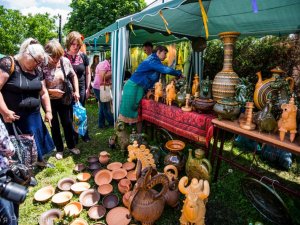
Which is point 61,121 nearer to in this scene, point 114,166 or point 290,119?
point 114,166

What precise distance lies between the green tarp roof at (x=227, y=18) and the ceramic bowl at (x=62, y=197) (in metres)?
2.39

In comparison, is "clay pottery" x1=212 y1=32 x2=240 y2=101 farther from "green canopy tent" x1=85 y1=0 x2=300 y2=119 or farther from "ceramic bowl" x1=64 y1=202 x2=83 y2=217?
"ceramic bowl" x1=64 y1=202 x2=83 y2=217

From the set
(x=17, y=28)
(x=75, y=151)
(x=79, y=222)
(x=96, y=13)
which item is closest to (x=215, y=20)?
(x=75, y=151)

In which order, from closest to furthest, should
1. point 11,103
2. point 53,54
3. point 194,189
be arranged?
point 194,189, point 11,103, point 53,54

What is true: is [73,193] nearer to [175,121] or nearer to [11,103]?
[11,103]

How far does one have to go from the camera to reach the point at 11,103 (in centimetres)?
216

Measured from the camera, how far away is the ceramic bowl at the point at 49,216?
1926 millimetres

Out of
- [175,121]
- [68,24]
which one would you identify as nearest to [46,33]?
[68,24]

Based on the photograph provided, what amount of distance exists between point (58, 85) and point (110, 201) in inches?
65.2

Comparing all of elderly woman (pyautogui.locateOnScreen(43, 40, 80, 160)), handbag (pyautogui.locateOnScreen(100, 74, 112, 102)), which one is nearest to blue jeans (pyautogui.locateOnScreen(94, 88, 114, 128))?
handbag (pyautogui.locateOnScreen(100, 74, 112, 102))

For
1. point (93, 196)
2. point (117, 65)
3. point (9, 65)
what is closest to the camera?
point (9, 65)

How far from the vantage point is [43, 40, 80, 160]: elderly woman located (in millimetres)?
2554

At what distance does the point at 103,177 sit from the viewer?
264 centimetres

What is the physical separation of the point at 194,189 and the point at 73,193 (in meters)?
1.52
